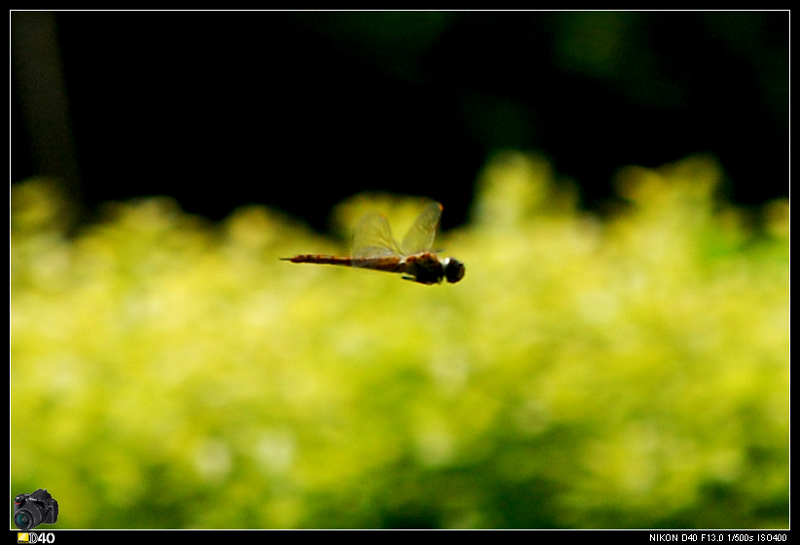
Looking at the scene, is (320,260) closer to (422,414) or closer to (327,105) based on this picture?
(422,414)

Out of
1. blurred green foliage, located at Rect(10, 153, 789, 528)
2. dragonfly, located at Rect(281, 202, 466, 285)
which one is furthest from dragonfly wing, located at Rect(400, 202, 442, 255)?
blurred green foliage, located at Rect(10, 153, 789, 528)

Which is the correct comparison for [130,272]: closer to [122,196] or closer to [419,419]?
[419,419]

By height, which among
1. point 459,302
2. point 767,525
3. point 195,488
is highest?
point 459,302

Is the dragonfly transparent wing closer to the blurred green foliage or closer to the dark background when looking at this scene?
the blurred green foliage

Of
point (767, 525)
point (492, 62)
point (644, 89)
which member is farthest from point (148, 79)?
point (767, 525)

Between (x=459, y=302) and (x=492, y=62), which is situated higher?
(x=492, y=62)

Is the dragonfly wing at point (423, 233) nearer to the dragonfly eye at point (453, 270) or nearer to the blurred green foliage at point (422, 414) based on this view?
the dragonfly eye at point (453, 270)

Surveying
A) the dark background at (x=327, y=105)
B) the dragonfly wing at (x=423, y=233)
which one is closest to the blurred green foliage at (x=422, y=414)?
the dragonfly wing at (x=423, y=233)
